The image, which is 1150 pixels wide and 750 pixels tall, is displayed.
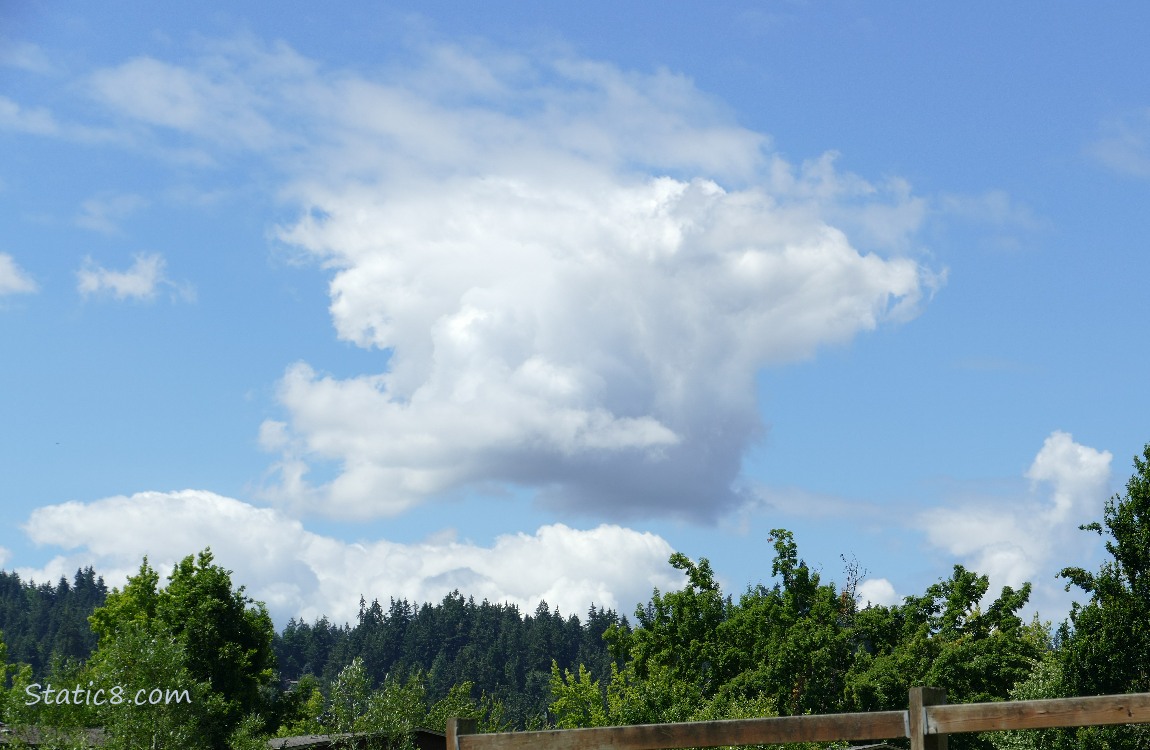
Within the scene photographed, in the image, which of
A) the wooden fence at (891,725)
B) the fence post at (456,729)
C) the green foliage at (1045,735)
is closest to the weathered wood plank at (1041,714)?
the wooden fence at (891,725)

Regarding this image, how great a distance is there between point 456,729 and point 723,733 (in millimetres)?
1956

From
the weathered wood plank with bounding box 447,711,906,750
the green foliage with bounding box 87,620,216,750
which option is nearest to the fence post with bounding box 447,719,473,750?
the weathered wood plank with bounding box 447,711,906,750

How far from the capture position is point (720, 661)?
157ft

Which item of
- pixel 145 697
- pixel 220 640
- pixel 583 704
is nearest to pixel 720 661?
pixel 583 704

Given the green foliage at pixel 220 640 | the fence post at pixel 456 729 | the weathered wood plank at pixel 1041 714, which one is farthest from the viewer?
the green foliage at pixel 220 640

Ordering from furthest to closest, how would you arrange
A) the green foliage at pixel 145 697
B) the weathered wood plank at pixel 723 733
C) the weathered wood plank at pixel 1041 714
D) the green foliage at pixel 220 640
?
the green foliage at pixel 220 640 → the green foliage at pixel 145 697 → the weathered wood plank at pixel 723 733 → the weathered wood plank at pixel 1041 714

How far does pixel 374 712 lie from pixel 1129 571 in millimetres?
20710

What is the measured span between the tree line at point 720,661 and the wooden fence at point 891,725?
775 inches

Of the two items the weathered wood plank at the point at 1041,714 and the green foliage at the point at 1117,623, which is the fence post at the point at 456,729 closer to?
the weathered wood plank at the point at 1041,714

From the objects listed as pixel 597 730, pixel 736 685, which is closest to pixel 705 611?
pixel 736 685

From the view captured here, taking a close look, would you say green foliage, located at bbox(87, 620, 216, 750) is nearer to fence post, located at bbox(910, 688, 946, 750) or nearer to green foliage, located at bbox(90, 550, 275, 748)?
green foliage, located at bbox(90, 550, 275, 748)

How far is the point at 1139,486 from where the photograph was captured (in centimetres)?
2628

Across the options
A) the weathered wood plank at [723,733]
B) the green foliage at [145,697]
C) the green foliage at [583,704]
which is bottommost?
the green foliage at [583,704]

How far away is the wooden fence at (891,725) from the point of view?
7395mm
